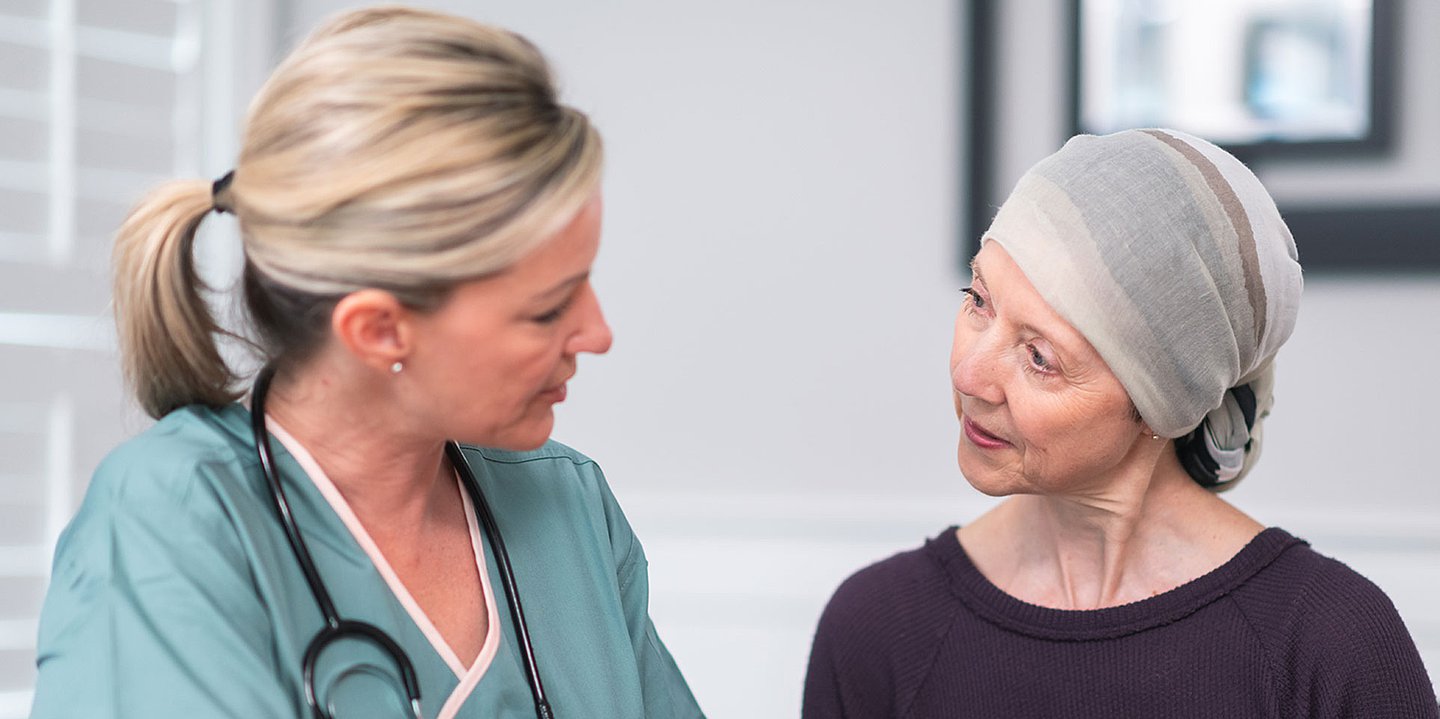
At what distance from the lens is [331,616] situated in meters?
1.08

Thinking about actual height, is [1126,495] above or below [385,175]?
below

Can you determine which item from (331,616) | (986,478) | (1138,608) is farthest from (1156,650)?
(331,616)

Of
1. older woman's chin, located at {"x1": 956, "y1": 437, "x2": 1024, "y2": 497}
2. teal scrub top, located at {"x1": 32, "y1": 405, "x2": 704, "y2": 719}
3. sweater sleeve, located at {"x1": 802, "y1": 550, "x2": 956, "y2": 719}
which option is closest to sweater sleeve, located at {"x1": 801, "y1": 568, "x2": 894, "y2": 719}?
sweater sleeve, located at {"x1": 802, "y1": 550, "x2": 956, "y2": 719}

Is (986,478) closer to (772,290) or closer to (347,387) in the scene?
(347,387)

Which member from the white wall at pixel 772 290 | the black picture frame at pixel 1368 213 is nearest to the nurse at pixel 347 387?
the white wall at pixel 772 290

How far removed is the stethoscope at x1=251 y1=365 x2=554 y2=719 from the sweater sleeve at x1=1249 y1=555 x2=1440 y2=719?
759 mm

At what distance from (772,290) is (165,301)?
55.1 inches

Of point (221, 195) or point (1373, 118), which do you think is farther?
point (1373, 118)

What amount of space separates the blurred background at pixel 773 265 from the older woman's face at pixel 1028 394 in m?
0.92

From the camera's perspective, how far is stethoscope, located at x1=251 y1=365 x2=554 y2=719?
105cm

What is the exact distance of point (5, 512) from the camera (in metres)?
2.06

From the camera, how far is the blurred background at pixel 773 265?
7.07 ft

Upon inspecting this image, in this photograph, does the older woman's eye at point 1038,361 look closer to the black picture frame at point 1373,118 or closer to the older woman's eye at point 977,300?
the older woman's eye at point 977,300

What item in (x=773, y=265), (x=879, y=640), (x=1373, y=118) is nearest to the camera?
(x=879, y=640)
